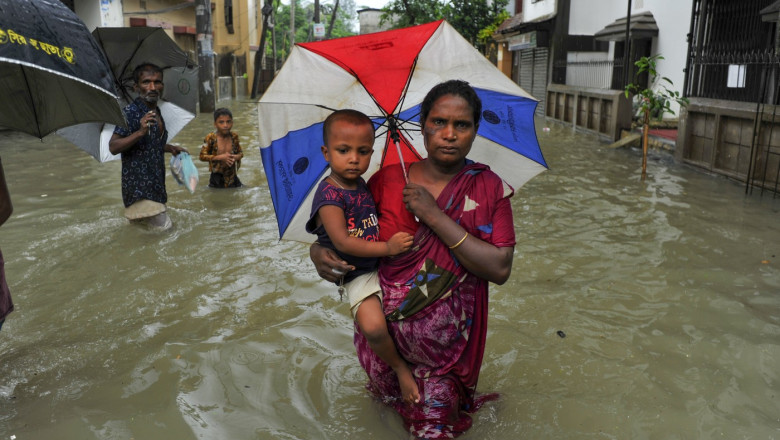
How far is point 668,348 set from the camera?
3859 millimetres

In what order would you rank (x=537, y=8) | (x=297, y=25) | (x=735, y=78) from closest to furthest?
(x=735, y=78)
(x=537, y=8)
(x=297, y=25)

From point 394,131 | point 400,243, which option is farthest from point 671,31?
point 400,243

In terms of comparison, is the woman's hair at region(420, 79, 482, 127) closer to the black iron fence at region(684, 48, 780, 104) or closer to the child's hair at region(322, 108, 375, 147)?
the child's hair at region(322, 108, 375, 147)

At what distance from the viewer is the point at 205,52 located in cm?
1853

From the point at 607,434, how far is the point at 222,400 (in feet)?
6.36

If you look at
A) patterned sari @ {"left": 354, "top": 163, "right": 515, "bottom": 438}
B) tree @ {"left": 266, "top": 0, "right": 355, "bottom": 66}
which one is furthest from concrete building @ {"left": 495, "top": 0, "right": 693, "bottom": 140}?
tree @ {"left": 266, "top": 0, "right": 355, "bottom": 66}

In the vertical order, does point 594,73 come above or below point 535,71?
below

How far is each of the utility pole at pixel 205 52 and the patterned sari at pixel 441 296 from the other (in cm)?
1693

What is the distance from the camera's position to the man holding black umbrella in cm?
561

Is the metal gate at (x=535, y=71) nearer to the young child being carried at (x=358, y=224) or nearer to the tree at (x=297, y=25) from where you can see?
the young child being carried at (x=358, y=224)

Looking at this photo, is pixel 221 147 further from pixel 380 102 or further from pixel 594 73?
pixel 594 73

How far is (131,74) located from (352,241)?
191 inches

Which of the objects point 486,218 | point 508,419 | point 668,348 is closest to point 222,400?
point 508,419

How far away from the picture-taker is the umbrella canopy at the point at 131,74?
6.07 meters
